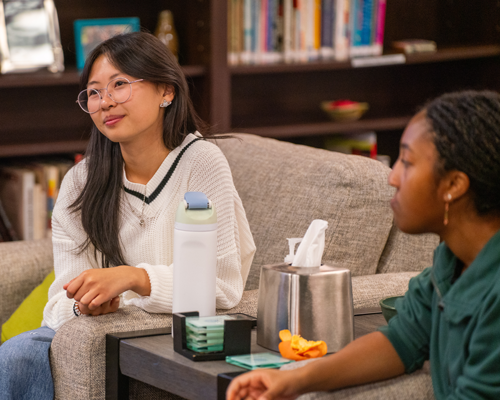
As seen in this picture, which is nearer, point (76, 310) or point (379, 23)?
point (76, 310)

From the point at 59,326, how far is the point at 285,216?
0.59m

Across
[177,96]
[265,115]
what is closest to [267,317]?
[177,96]

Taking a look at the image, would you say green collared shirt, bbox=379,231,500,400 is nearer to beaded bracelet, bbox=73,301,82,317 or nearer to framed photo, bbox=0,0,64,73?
beaded bracelet, bbox=73,301,82,317

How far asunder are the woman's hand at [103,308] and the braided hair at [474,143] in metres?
0.70

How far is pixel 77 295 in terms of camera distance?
129 cm

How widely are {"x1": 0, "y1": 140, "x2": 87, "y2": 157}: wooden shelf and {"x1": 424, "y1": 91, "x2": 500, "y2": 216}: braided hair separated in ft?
6.11

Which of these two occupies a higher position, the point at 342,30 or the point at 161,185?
the point at 342,30

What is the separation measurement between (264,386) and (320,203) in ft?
2.55

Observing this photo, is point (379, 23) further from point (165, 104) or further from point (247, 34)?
point (165, 104)

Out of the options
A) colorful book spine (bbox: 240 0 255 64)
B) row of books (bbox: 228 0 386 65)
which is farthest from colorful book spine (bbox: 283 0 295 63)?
colorful book spine (bbox: 240 0 255 64)

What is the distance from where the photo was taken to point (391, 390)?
3.28ft

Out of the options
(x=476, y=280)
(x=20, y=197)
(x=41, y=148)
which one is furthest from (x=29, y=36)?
(x=476, y=280)

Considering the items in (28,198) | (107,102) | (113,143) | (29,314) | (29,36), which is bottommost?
(29,314)

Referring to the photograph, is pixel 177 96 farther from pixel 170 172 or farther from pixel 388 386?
pixel 388 386
